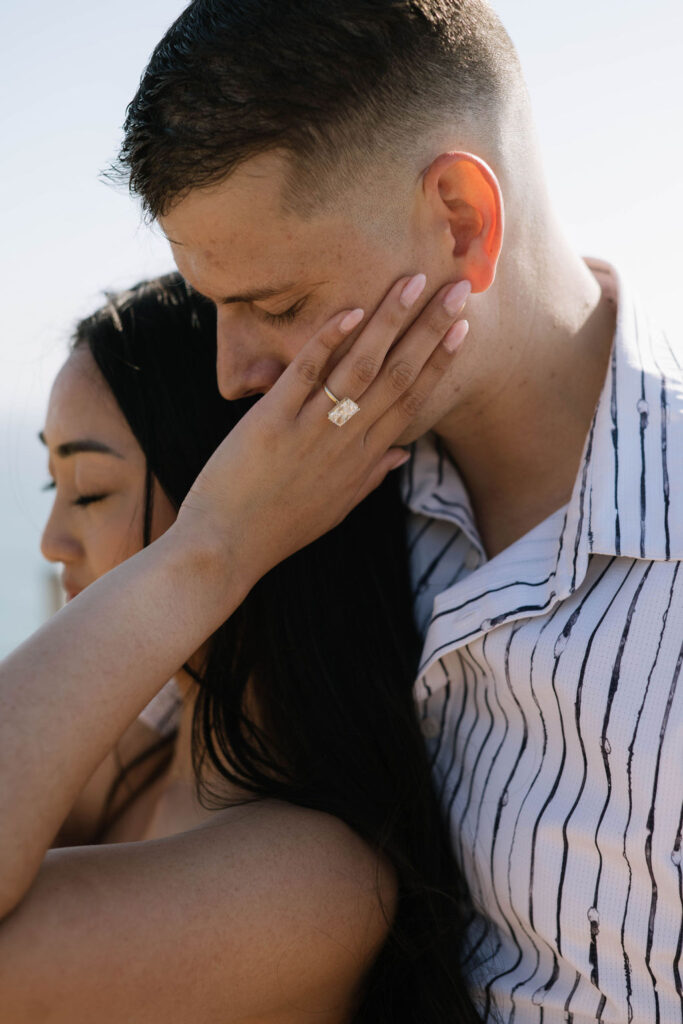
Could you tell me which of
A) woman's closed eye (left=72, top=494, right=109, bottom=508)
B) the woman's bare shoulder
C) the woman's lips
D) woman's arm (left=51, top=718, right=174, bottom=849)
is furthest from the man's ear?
woman's arm (left=51, top=718, right=174, bottom=849)

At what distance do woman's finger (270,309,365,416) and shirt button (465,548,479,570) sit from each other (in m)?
0.56

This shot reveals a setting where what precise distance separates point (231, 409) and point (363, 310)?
58 centimetres

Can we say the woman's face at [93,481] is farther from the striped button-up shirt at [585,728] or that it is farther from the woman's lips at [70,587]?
the striped button-up shirt at [585,728]

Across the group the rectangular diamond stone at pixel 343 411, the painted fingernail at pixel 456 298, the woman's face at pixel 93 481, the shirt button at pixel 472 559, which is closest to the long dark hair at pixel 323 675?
the woman's face at pixel 93 481

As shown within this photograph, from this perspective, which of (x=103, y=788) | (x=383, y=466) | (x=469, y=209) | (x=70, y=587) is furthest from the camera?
(x=103, y=788)

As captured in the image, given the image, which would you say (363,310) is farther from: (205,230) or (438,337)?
(205,230)

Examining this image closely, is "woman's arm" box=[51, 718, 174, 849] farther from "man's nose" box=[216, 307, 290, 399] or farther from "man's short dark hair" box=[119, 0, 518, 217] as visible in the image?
"man's short dark hair" box=[119, 0, 518, 217]

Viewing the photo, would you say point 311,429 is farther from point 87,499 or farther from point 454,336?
point 87,499

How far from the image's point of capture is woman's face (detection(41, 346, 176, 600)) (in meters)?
2.26

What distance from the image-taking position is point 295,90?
5.69ft

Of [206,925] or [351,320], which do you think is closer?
[206,925]

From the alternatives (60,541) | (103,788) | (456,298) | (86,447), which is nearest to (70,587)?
(60,541)

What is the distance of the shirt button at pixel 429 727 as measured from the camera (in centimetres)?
206

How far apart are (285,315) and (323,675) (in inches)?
30.4
